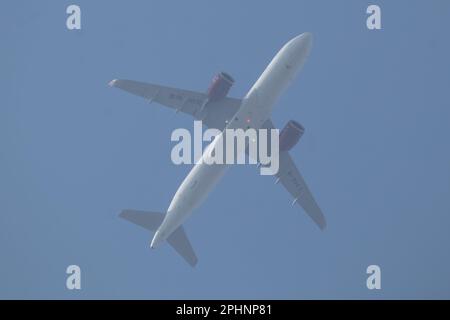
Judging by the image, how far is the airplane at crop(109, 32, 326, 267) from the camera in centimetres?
6381

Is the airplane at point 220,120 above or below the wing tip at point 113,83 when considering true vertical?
below

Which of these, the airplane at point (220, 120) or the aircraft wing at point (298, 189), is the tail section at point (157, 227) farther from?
the aircraft wing at point (298, 189)

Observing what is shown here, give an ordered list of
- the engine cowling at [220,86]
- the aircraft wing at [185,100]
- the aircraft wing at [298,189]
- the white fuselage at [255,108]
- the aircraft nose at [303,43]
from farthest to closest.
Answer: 1. the aircraft wing at [298,189]
2. the aircraft wing at [185,100]
3. the engine cowling at [220,86]
4. the aircraft nose at [303,43]
5. the white fuselage at [255,108]

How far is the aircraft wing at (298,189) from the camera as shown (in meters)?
71.6

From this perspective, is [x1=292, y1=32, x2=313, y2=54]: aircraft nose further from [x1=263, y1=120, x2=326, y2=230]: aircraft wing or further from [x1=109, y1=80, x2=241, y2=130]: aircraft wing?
[x1=263, y1=120, x2=326, y2=230]: aircraft wing

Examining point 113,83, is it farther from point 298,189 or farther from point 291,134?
point 298,189

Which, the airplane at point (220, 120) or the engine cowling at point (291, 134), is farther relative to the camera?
the engine cowling at point (291, 134)

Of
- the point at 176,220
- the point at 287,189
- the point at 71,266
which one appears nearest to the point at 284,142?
the point at 287,189

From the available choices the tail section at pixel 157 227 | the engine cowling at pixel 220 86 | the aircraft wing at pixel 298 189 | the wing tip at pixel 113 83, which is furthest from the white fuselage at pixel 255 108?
the wing tip at pixel 113 83

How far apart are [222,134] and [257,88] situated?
4499 millimetres

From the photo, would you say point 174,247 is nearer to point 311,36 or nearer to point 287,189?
point 287,189

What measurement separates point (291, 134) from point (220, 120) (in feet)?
19.6

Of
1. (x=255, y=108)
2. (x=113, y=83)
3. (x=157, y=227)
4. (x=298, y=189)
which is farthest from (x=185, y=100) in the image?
(x=298, y=189)

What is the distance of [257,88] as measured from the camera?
63812 millimetres
